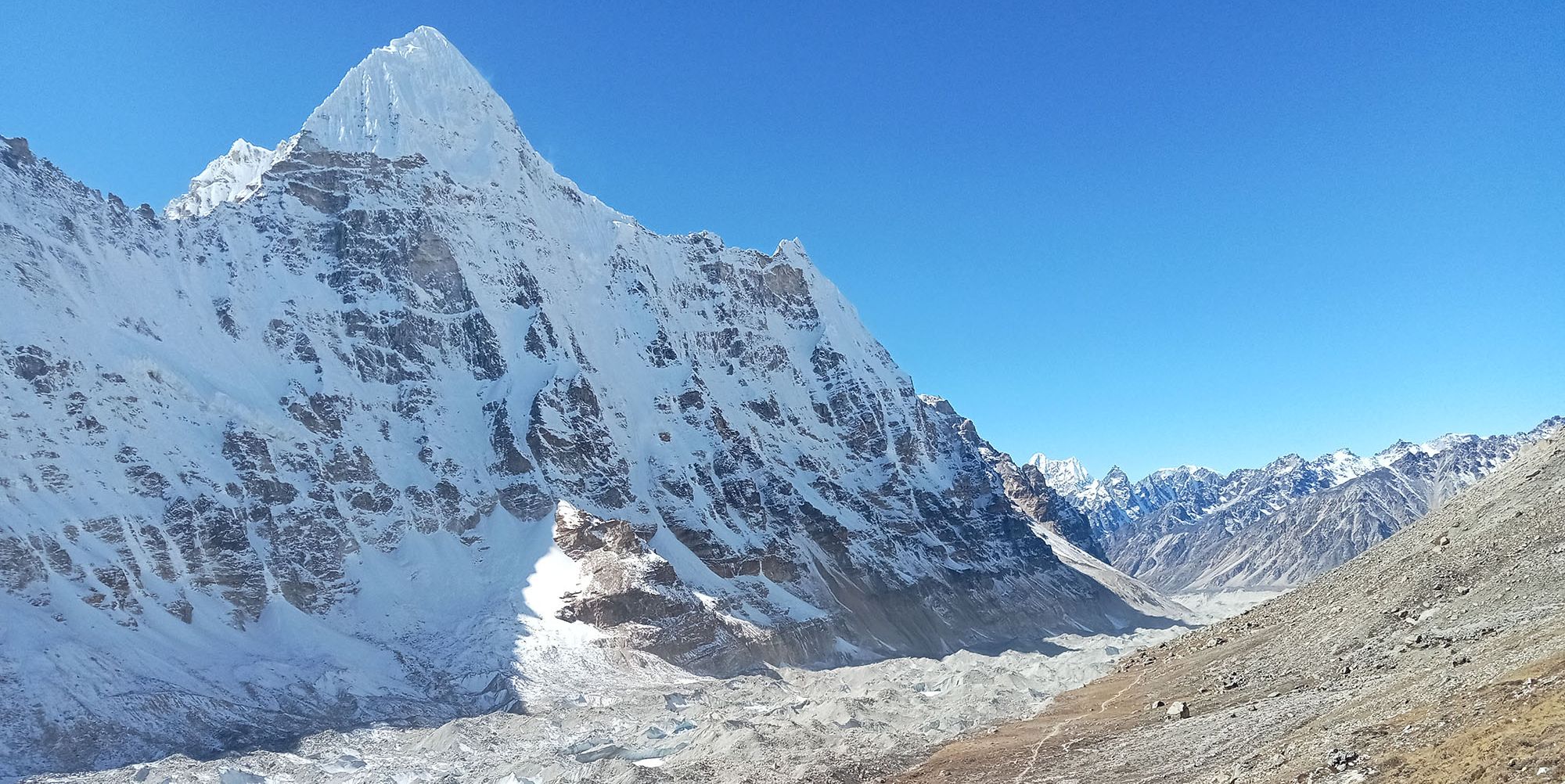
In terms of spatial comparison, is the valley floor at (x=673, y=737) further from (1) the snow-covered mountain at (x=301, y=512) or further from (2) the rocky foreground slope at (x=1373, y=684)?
(1) the snow-covered mountain at (x=301, y=512)

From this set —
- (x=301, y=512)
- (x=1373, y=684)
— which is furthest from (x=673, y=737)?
(x=301, y=512)

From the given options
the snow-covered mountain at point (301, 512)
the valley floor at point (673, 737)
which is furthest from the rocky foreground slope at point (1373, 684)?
the snow-covered mountain at point (301, 512)

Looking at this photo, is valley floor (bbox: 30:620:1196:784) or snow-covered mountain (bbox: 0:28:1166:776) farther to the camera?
snow-covered mountain (bbox: 0:28:1166:776)

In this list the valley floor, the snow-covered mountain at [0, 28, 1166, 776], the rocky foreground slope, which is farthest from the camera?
the snow-covered mountain at [0, 28, 1166, 776]

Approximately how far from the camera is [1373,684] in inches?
1367

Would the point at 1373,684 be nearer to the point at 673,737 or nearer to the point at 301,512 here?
the point at 673,737

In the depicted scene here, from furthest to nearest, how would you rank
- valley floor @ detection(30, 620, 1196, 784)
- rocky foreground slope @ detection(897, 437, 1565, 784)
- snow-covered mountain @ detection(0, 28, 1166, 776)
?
snow-covered mountain @ detection(0, 28, 1166, 776) → valley floor @ detection(30, 620, 1196, 784) → rocky foreground slope @ detection(897, 437, 1565, 784)

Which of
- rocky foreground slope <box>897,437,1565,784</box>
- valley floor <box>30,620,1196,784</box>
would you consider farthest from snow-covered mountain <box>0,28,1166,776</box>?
rocky foreground slope <box>897,437,1565,784</box>

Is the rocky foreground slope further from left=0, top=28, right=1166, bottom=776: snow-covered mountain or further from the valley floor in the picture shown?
left=0, top=28, right=1166, bottom=776: snow-covered mountain

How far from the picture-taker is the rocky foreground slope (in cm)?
2417

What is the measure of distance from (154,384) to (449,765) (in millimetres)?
96536

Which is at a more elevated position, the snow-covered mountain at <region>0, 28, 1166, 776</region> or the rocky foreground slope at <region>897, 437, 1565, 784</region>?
the snow-covered mountain at <region>0, 28, 1166, 776</region>

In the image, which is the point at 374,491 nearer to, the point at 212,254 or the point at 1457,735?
the point at 212,254

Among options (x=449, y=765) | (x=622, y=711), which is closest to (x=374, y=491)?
(x=622, y=711)
